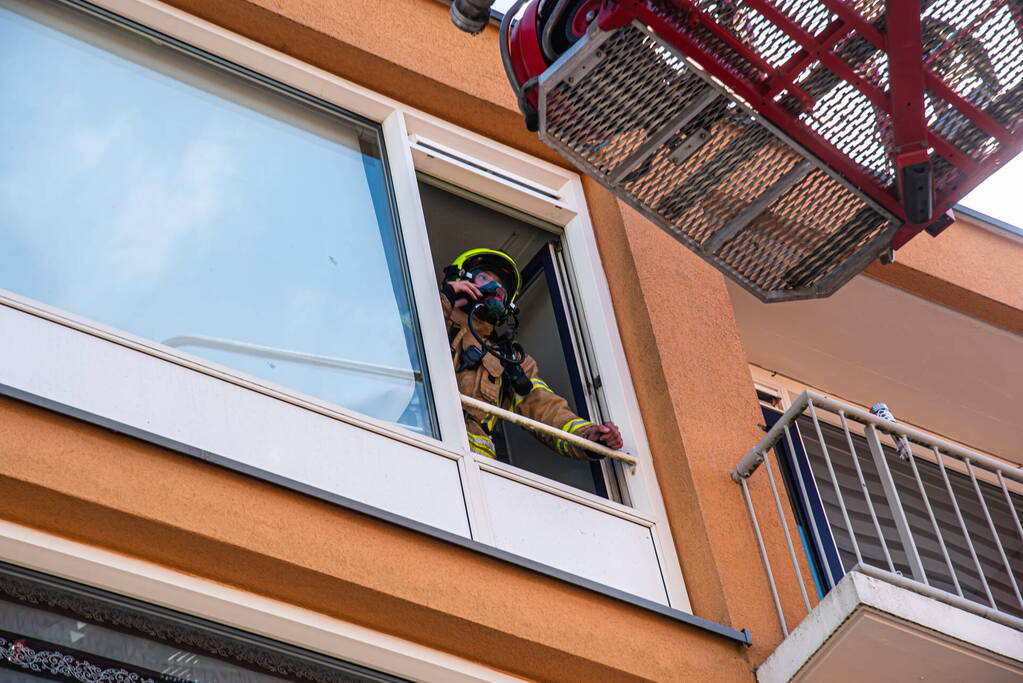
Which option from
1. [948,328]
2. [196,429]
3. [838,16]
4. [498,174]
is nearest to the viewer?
[838,16]

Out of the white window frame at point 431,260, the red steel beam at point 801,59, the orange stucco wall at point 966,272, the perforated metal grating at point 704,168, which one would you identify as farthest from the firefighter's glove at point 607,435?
the orange stucco wall at point 966,272

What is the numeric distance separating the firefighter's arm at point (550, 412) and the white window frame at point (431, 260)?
216 millimetres

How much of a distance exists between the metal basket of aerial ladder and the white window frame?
1345 millimetres

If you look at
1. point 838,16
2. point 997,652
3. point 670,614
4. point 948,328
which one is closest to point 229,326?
point 670,614

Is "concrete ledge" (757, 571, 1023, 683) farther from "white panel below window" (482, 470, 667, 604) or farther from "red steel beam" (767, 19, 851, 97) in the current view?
"red steel beam" (767, 19, 851, 97)

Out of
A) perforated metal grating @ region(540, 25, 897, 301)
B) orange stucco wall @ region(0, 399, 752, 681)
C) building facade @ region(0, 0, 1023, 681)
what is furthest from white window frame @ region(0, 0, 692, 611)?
perforated metal grating @ region(540, 25, 897, 301)

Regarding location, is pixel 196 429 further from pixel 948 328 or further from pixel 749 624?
pixel 948 328

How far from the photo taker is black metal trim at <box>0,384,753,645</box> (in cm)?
518

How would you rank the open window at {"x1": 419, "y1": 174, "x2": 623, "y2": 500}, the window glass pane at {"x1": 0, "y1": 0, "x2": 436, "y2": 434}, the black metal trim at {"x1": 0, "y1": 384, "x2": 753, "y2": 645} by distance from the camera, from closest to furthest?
the black metal trim at {"x1": 0, "y1": 384, "x2": 753, "y2": 645} < the window glass pane at {"x1": 0, "y1": 0, "x2": 436, "y2": 434} < the open window at {"x1": 419, "y1": 174, "x2": 623, "y2": 500}

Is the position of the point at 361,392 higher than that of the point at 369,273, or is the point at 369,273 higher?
the point at 369,273

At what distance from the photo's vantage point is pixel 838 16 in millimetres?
5113

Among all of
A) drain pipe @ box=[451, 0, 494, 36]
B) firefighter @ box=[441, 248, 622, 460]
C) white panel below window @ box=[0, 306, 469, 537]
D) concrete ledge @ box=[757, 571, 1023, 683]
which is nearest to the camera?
drain pipe @ box=[451, 0, 494, 36]

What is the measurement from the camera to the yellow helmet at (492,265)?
774cm

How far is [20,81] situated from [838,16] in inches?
137
